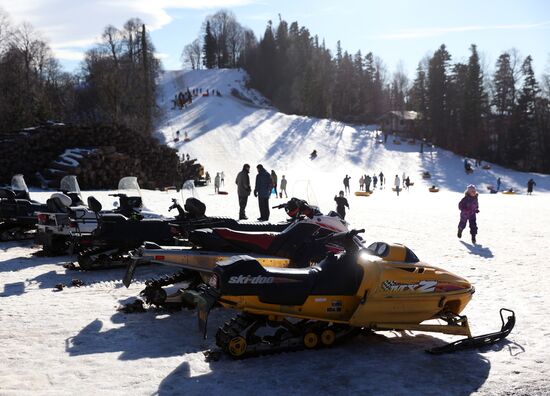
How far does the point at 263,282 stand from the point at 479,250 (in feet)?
26.8

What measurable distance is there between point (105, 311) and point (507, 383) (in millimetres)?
4785

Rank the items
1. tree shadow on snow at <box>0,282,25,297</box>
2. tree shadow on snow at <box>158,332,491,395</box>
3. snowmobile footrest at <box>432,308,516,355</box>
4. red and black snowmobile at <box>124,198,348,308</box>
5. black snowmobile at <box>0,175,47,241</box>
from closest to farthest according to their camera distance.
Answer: tree shadow on snow at <box>158,332,491,395</box> → snowmobile footrest at <box>432,308,516,355</box> → red and black snowmobile at <box>124,198,348,308</box> → tree shadow on snow at <box>0,282,25,297</box> → black snowmobile at <box>0,175,47,241</box>

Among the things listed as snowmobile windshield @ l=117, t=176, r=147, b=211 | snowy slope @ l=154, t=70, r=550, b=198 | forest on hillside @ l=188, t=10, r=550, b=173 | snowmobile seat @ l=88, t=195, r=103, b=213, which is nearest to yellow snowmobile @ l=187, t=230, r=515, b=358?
snowmobile seat @ l=88, t=195, r=103, b=213

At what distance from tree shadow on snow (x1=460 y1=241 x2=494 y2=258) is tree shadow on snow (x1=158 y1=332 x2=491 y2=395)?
6379mm

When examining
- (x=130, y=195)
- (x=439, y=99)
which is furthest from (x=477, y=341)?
(x=439, y=99)

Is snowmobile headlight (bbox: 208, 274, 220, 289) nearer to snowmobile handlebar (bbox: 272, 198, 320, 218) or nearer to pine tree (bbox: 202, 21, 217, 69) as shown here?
snowmobile handlebar (bbox: 272, 198, 320, 218)

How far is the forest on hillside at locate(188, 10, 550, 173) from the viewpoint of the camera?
6438cm

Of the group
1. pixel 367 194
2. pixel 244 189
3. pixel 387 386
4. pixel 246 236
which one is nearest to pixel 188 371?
pixel 387 386

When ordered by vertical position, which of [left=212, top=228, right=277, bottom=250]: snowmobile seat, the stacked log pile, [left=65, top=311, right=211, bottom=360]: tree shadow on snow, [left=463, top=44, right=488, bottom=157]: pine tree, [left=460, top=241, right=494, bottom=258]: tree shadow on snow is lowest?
[left=460, top=241, right=494, bottom=258]: tree shadow on snow

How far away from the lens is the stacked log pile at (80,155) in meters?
22.8

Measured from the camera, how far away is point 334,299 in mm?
5520

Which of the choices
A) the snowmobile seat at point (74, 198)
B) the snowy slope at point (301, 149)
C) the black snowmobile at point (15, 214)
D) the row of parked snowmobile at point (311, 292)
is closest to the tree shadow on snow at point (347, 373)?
the row of parked snowmobile at point (311, 292)

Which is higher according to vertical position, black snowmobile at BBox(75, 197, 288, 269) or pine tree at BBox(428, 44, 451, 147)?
pine tree at BBox(428, 44, 451, 147)

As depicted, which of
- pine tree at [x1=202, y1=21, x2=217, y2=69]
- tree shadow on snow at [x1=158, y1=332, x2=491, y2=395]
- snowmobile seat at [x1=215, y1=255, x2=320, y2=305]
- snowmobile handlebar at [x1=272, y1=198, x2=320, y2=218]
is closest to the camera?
tree shadow on snow at [x1=158, y1=332, x2=491, y2=395]
